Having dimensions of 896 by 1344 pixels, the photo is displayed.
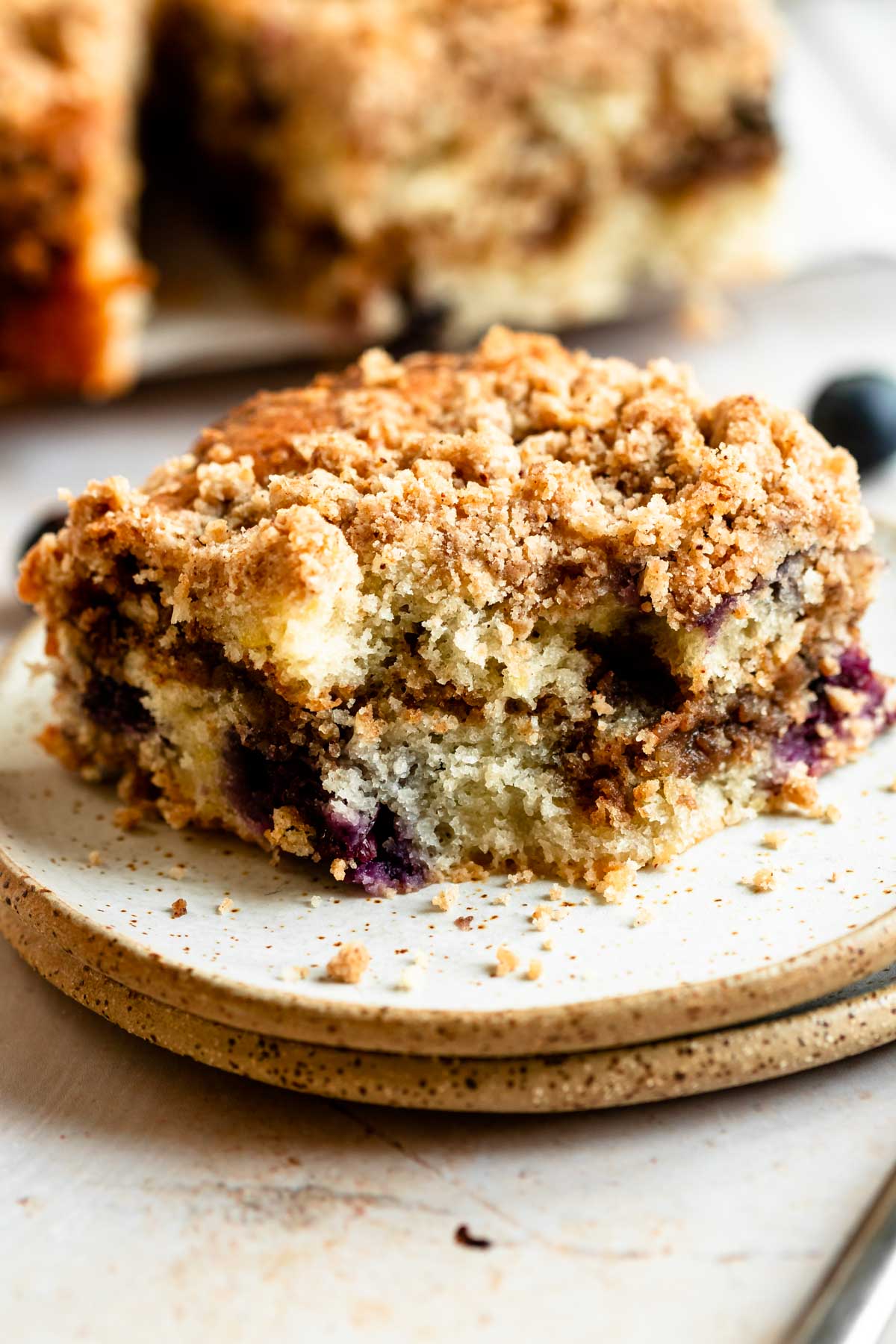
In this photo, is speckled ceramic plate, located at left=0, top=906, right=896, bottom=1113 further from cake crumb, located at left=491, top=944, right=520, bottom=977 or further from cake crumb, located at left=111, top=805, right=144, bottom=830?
cake crumb, located at left=111, top=805, right=144, bottom=830

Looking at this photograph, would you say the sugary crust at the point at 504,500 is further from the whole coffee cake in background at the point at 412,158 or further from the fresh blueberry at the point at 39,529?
the whole coffee cake in background at the point at 412,158

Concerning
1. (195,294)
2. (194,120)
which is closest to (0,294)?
(195,294)

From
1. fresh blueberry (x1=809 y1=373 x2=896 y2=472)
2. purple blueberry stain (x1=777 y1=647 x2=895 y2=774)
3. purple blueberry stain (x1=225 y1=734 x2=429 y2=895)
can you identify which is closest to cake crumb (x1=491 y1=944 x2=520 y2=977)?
purple blueberry stain (x1=225 y1=734 x2=429 y2=895)

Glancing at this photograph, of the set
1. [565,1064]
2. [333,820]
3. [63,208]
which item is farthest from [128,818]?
[63,208]

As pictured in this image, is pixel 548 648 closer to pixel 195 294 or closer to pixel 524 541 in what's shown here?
pixel 524 541

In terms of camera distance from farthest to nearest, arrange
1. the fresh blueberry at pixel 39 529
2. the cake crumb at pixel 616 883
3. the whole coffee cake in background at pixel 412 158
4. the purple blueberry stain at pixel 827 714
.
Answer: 1. the whole coffee cake in background at pixel 412 158
2. the fresh blueberry at pixel 39 529
3. the purple blueberry stain at pixel 827 714
4. the cake crumb at pixel 616 883

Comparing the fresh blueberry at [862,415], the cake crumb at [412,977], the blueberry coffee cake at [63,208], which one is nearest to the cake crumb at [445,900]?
the cake crumb at [412,977]
